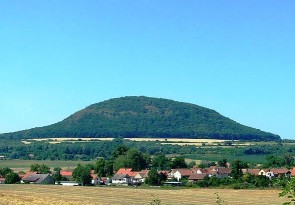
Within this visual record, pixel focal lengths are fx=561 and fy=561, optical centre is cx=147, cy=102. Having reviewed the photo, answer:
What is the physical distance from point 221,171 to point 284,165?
23.3m

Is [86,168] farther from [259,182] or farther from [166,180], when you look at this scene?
[259,182]

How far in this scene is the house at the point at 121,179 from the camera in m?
95.7

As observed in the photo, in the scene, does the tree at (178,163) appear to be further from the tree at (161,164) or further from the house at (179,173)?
the house at (179,173)

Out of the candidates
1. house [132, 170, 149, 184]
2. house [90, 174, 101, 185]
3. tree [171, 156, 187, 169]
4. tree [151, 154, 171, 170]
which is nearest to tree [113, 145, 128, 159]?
tree [151, 154, 171, 170]

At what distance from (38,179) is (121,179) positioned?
584 inches

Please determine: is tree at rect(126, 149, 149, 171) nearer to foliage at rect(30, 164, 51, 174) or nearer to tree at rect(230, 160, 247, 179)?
foliage at rect(30, 164, 51, 174)

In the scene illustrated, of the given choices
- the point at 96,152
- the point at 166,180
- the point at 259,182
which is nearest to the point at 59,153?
the point at 96,152

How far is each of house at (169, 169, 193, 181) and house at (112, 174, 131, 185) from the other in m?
8.22

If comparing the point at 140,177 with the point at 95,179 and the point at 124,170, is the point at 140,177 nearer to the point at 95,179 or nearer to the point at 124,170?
the point at 124,170

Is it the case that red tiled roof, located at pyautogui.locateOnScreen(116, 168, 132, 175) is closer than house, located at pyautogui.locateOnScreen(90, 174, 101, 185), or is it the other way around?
house, located at pyautogui.locateOnScreen(90, 174, 101, 185)

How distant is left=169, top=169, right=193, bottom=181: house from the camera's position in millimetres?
100706

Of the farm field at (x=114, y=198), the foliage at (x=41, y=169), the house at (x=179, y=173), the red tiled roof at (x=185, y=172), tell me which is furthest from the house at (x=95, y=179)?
the farm field at (x=114, y=198)

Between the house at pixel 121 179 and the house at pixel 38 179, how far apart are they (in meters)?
11.0

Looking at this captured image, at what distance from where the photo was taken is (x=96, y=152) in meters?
198
